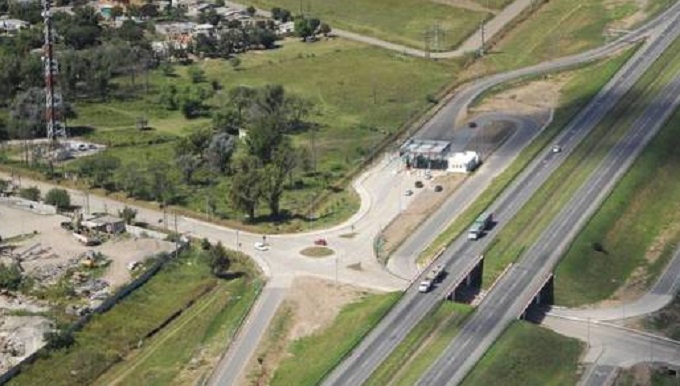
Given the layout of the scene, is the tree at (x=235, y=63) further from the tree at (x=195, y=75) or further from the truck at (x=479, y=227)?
the truck at (x=479, y=227)

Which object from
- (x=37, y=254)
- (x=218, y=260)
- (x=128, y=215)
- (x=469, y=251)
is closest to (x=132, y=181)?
(x=128, y=215)

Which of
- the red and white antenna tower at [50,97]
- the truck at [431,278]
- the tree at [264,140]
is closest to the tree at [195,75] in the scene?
the red and white antenna tower at [50,97]

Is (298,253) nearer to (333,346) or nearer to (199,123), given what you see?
(333,346)

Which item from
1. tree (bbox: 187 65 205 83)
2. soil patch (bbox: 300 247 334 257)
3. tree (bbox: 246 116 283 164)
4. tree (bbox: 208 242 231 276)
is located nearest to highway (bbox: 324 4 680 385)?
soil patch (bbox: 300 247 334 257)

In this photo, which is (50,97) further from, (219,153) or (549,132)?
(549,132)

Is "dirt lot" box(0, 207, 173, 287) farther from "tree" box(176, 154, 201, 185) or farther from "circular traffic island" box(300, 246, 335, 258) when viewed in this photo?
"tree" box(176, 154, 201, 185)

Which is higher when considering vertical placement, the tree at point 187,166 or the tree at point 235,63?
the tree at point 235,63

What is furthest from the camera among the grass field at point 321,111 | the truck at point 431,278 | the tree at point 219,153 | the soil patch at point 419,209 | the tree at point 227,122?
the tree at point 227,122

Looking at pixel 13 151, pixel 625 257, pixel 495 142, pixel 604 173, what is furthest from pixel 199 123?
pixel 625 257
